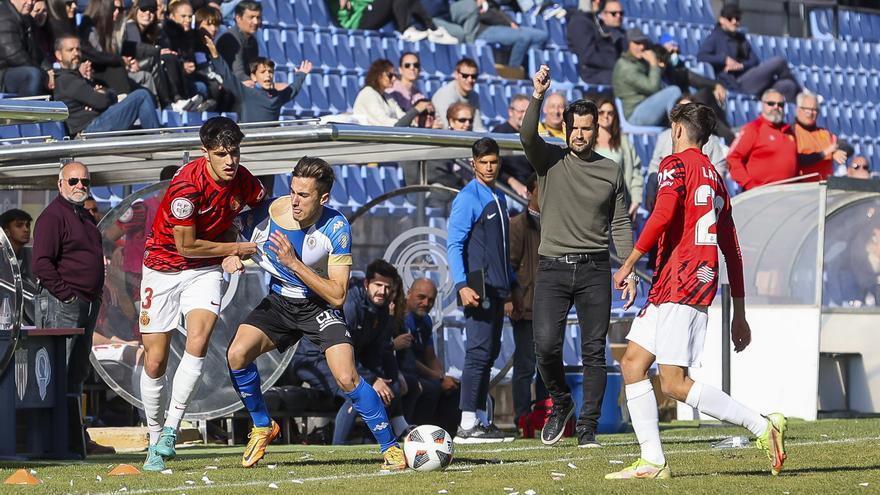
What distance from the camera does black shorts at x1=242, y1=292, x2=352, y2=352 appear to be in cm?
798

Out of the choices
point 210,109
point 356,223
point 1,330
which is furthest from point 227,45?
point 1,330

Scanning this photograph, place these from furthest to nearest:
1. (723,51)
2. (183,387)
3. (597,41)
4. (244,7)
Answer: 1. (723,51)
2. (597,41)
3. (244,7)
4. (183,387)

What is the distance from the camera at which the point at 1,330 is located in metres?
8.62

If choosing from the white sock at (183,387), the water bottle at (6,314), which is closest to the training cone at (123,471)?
the white sock at (183,387)

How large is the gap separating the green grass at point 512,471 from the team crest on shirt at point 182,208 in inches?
53.0

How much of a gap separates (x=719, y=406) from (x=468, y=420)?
3.66 m

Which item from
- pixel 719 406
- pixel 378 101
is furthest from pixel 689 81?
pixel 719 406

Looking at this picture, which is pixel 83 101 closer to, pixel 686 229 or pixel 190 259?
pixel 190 259

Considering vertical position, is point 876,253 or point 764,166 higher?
point 764,166

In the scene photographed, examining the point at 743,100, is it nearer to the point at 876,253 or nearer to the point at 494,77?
the point at 494,77

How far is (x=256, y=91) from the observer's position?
14.7 metres

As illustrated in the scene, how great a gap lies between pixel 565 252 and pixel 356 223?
12.4ft

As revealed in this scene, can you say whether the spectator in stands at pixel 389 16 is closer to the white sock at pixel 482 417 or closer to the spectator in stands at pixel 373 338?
the spectator in stands at pixel 373 338

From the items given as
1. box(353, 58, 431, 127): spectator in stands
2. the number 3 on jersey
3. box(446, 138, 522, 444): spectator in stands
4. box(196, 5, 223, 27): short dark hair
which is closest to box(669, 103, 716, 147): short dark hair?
the number 3 on jersey
